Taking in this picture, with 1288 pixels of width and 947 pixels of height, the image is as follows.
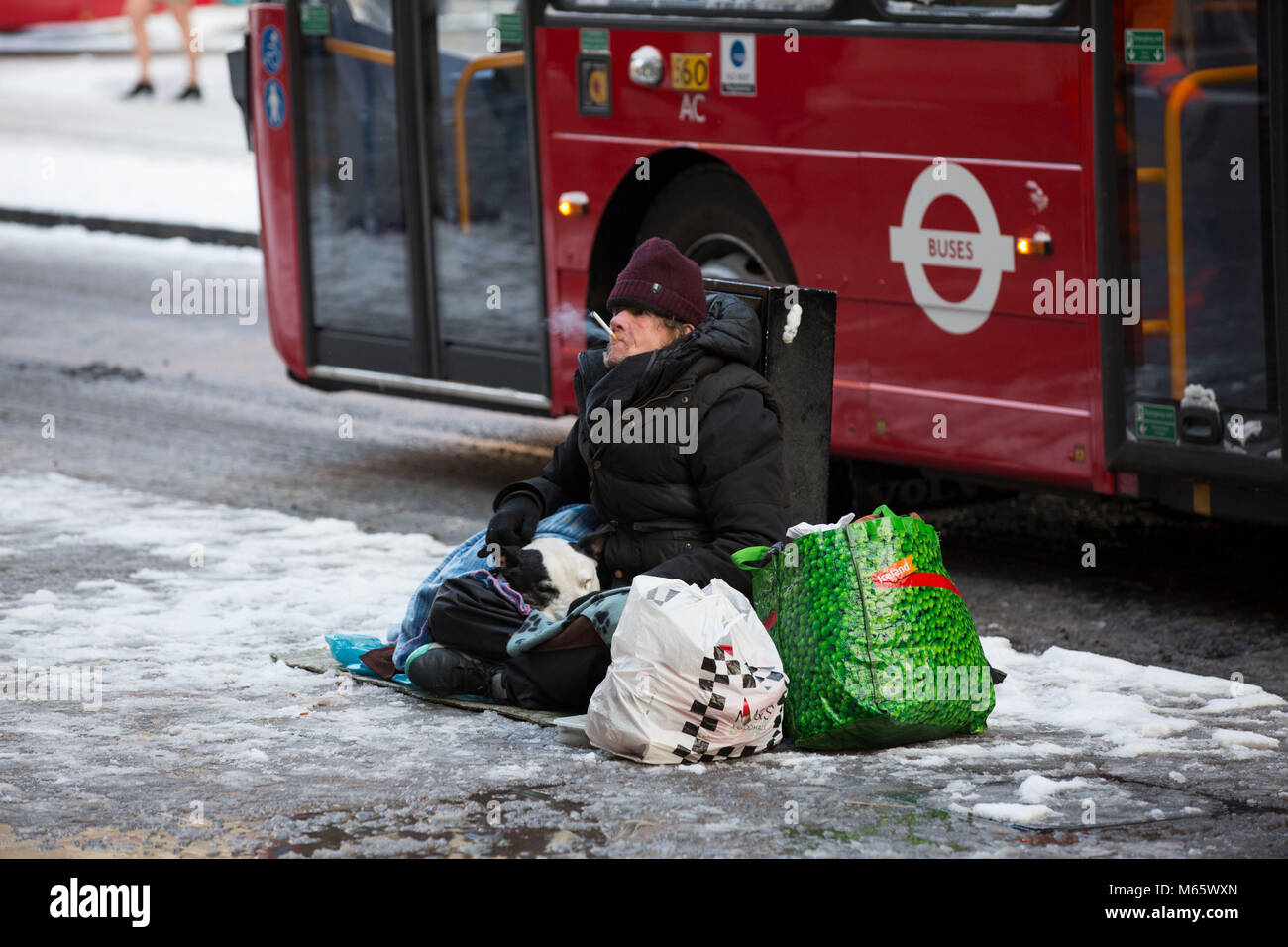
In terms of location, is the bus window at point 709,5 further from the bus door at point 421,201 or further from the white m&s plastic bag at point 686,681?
the white m&s plastic bag at point 686,681

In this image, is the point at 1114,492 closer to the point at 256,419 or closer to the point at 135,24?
the point at 256,419

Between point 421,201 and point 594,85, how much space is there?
1.21 meters

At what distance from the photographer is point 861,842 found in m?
4.73

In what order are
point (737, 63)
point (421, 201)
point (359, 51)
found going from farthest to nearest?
point (359, 51)
point (421, 201)
point (737, 63)

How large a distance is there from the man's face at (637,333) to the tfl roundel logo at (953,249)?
1.58 metres

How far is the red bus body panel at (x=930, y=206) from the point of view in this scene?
22.6ft

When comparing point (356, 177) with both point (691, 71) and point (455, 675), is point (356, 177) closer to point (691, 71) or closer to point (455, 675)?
point (691, 71)

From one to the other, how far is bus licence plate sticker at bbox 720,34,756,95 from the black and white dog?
240cm

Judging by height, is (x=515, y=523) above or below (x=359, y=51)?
below

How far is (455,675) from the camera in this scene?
19.3ft

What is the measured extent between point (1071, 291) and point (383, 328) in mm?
3624

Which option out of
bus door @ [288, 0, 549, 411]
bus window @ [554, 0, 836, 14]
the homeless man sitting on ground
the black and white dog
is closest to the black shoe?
A: the homeless man sitting on ground

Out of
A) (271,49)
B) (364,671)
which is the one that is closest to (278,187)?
(271,49)
